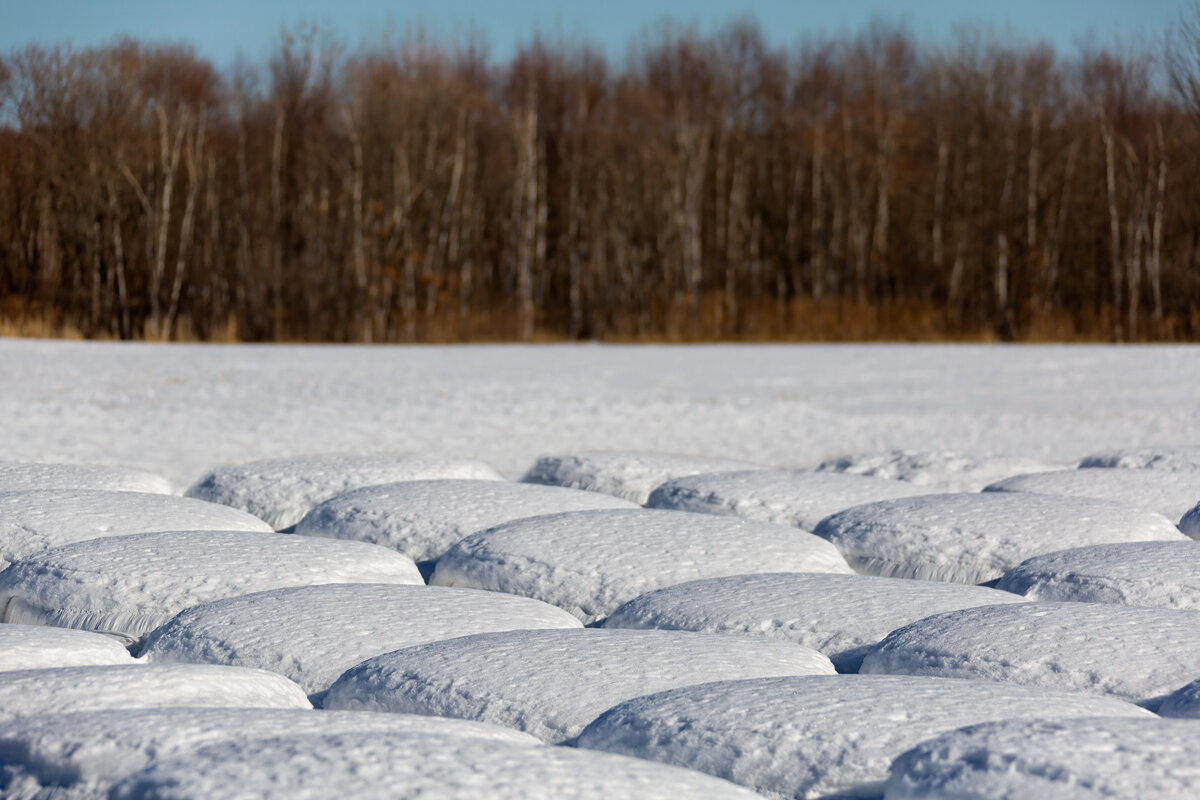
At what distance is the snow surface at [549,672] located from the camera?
1013 mm

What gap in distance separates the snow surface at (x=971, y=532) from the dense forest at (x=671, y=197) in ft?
16.5

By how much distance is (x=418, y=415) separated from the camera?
3.74 metres

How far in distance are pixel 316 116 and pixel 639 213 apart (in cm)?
322

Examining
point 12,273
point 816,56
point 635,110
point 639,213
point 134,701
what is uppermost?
point 816,56

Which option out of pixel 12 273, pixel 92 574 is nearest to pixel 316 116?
pixel 12 273

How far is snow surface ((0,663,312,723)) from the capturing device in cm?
97

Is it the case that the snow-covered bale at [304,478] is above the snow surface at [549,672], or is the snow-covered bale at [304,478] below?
above

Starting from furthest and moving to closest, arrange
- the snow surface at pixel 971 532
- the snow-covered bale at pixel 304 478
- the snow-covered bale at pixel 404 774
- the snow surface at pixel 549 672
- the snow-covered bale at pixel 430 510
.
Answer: the snow-covered bale at pixel 304 478 < the snow-covered bale at pixel 430 510 < the snow surface at pixel 971 532 < the snow surface at pixel 549 672 < the snow-covered bale at pixel 404 774

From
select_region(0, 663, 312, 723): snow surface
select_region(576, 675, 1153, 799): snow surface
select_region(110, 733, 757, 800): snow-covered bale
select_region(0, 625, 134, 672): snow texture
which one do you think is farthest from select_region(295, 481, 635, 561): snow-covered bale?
select_region(110, 733, 757, 800): snow-covered bale

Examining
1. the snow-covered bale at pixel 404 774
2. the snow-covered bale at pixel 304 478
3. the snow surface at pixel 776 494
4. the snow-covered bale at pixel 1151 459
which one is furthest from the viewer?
the snow-covered bale at pixel 1151 459

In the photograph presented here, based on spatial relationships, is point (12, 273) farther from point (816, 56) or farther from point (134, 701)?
point (816, 56)

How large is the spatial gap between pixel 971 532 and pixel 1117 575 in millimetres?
281

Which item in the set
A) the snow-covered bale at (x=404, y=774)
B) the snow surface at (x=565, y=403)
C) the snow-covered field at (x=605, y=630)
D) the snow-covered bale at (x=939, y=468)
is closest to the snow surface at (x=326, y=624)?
the snow-covered field at (x=605, y=630)

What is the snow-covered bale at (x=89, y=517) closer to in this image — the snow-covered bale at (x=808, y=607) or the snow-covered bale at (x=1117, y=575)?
the snow-covered bale at (x=808, y=607)
